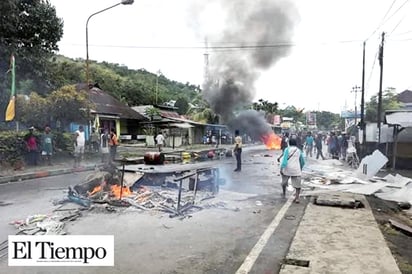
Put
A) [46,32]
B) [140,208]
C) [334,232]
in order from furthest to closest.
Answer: [46,32] → [140,208] → [334,232]

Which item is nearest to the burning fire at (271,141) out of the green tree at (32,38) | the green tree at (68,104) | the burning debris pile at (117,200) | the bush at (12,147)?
the green tree at (32,38)

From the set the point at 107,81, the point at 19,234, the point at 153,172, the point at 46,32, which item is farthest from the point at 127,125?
the point at 19,234

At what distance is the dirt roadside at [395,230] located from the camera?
17.4ft

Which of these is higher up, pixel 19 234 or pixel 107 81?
pixel 107 81

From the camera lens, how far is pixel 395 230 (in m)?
7.05

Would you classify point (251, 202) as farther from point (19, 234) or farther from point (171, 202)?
point (19, 234)

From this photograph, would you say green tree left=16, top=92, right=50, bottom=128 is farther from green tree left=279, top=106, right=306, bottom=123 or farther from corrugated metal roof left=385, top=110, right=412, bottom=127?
green tree left=279, top=106, right=306, bottom=123

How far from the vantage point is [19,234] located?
19.9 feet

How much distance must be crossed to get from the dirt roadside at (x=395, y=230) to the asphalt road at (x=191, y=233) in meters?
1.48

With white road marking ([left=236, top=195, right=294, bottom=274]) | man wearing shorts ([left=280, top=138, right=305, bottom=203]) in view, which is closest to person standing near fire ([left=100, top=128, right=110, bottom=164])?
man wearing shorts ([left=280, top=138, right=305, bottom=203])

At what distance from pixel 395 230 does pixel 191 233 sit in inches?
143

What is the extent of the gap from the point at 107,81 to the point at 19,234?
54292 millimetres

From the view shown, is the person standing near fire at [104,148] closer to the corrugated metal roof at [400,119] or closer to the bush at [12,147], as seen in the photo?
the bush at [12,147]

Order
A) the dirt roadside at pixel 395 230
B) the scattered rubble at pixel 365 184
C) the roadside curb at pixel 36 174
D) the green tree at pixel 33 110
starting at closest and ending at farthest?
the dirt roadside at pixel 395 230 < the scattered rubble at pixel 365 184 < the roadside curb at pixel 36 174 < the green tree at pixel 33 110
